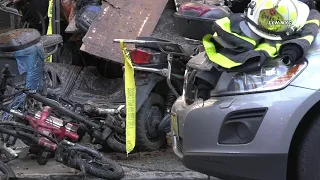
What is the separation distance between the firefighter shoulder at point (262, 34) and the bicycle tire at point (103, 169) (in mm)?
1767

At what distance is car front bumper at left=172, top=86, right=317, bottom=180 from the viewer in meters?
4.12

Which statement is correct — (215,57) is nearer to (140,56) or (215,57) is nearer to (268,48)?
(268,48)

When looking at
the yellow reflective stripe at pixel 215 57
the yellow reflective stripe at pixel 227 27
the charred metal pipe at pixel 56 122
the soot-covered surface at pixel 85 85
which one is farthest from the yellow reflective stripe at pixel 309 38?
→ the soot-covered surface at pixel 85 85

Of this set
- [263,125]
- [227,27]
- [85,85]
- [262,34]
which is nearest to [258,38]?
[262,34]

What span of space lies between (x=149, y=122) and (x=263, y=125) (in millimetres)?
2631

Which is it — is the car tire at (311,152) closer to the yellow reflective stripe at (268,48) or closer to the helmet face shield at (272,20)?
the yellow reflective stripe at (268,48)

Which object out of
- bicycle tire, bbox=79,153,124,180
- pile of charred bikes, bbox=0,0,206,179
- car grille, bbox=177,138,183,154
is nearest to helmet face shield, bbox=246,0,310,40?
car grille, bbox=177,138,183,154

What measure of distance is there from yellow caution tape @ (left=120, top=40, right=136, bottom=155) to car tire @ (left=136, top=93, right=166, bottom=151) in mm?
160

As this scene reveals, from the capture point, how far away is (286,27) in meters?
4.46

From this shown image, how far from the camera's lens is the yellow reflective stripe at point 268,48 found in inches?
170

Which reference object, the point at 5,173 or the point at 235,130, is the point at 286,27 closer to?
the point at 235,130

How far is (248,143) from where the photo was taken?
420cm

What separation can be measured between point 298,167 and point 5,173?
8.82ft

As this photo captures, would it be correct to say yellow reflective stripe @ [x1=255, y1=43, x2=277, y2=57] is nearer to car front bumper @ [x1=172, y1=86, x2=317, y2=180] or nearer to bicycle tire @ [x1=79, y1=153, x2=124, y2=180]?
car front bumper @ [x1=172, y1=86, x2=317, y2=180]
